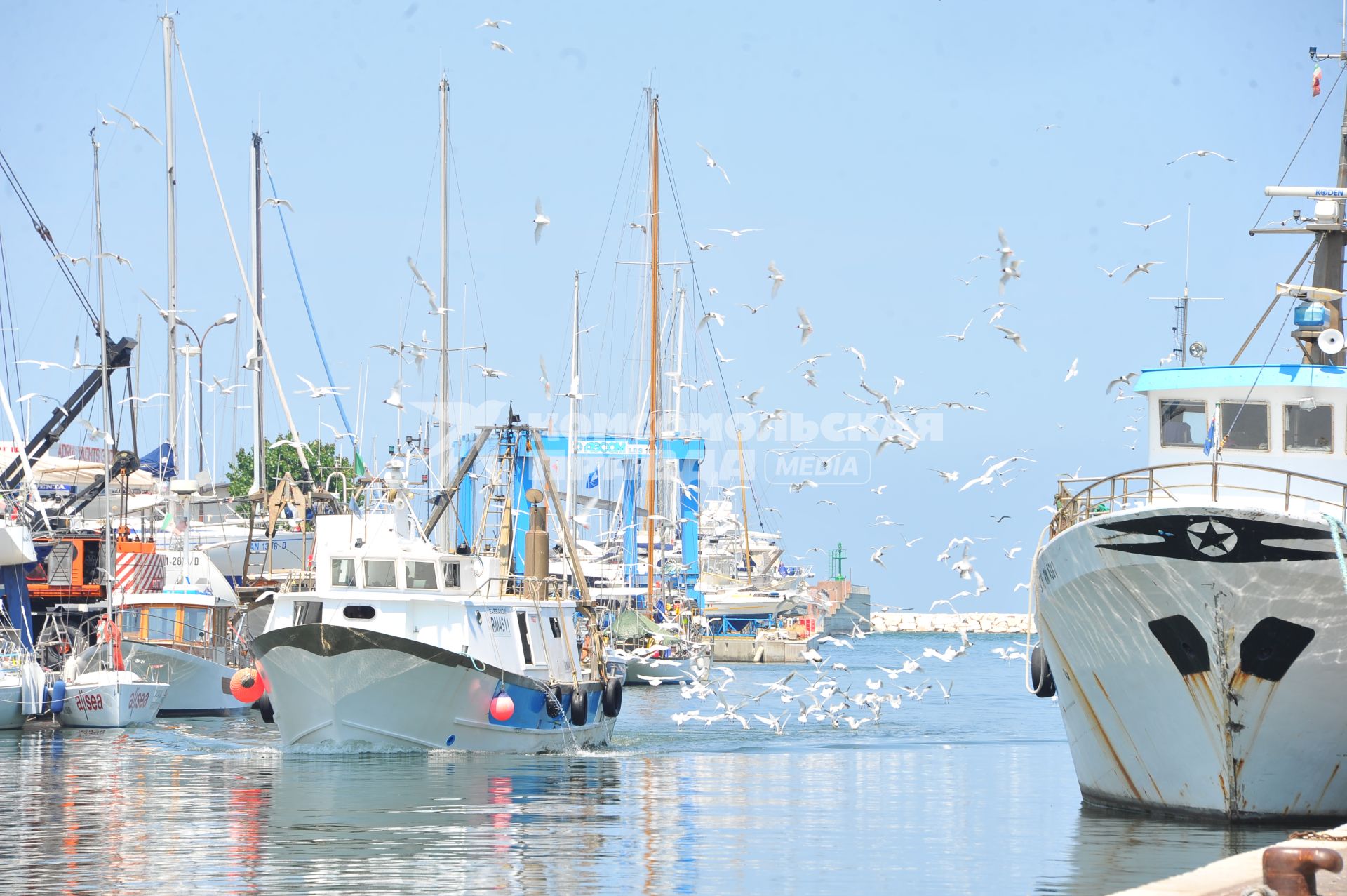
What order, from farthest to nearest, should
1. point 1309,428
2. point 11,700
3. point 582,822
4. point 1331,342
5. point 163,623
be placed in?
point 163,623, point 11,700, point 582,822, point 1309,428, point 1331,342

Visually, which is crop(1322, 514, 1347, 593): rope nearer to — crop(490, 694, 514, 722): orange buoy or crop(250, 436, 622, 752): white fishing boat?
crop(250, 436, 622, 752): white fishing boat

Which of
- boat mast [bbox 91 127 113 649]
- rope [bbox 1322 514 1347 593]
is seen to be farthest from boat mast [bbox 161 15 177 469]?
rope [bbox 1322 514 1347 593]

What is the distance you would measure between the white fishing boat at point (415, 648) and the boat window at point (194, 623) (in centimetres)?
1409

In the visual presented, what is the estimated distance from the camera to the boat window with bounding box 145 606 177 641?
152 feet

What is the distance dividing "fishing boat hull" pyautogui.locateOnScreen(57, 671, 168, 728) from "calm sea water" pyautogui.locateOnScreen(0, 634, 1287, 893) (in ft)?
8.13

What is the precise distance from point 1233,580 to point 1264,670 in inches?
45.5

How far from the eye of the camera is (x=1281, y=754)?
20.6 metres

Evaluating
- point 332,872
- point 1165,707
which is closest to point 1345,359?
point 1165,707

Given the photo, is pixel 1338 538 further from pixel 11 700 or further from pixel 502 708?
pixel 11 700

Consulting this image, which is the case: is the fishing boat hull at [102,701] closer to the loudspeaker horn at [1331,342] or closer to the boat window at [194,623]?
the boat window at [194,623]

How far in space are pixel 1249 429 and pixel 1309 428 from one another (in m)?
0.77

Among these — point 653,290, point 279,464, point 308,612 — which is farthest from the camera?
point 279,464

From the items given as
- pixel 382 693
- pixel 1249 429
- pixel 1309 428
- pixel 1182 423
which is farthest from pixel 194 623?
pixel 1309 428

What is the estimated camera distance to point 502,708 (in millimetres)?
31125
